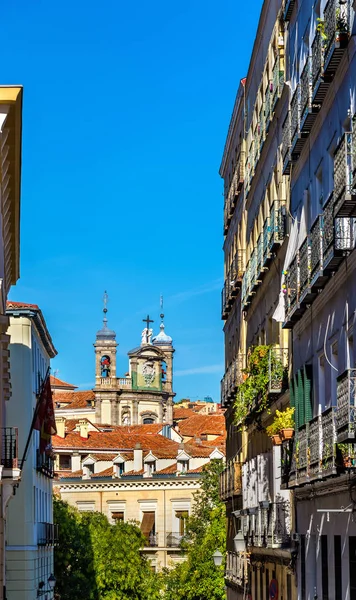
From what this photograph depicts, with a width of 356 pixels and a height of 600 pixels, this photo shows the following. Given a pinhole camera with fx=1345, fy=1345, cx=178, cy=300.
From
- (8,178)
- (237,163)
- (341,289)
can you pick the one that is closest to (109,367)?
(237,163)

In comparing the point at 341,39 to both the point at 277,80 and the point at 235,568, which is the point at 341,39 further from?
the point at 235,568

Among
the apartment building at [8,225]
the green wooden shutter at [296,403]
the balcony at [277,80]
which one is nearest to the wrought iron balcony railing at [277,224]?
the balcony at [277,80]

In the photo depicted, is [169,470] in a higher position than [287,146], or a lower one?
lower

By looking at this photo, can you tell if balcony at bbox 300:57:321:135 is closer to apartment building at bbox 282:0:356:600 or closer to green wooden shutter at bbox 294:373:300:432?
apartment building at bbox 282:0:356:600

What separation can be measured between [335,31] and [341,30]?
0.15 m

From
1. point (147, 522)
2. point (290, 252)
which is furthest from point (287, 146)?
point (147, 522)

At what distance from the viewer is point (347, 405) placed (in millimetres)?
14852

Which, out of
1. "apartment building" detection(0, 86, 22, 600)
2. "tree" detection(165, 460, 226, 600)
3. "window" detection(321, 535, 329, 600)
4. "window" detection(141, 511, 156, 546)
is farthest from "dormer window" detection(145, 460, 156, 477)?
"window" detection(321, 535, 329, 600)

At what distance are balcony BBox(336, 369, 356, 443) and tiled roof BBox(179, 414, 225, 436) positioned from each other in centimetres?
11612

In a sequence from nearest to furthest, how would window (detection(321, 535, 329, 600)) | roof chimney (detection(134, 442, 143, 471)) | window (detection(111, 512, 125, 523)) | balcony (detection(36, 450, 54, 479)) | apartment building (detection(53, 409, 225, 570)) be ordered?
1. window (detection(321, 535, 329, 600))
2. balcony (detection(36, 450, 54, 479))
3. apartment building (detection(53, 409, 225, 570))
4. window (detection(111, 512, 125, 523))
5. roof chimney (detection(134, 442, 143, 471))

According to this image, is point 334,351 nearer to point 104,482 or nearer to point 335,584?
point 335,584

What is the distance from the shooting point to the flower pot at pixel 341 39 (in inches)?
683

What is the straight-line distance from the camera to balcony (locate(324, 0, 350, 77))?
17.4 m

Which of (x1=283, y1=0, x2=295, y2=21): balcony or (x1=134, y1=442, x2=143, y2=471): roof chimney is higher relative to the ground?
(x1=283, y1=0, x2=295, y2=21): balcony
